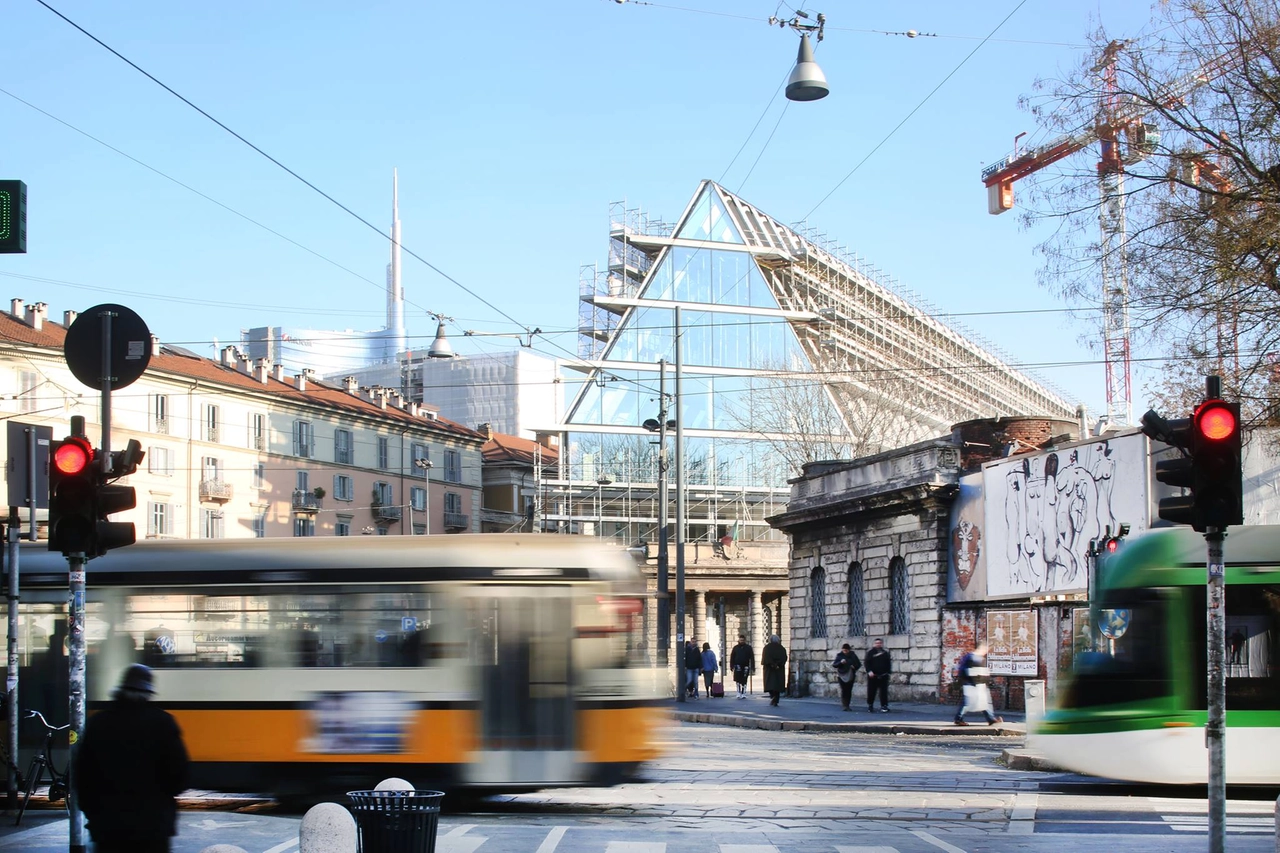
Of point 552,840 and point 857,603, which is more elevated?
point 857,603

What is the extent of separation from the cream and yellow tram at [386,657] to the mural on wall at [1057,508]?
1619cm

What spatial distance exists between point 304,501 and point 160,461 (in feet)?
30.5

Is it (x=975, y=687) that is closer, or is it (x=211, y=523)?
(x=975, y=687)

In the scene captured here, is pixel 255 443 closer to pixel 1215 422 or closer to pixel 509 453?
pixel 509 453

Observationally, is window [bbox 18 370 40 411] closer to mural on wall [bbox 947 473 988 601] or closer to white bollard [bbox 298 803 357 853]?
mural on wall [bbox 947 473 988 601]

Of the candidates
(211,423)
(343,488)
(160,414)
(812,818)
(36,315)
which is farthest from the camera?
(343,488)

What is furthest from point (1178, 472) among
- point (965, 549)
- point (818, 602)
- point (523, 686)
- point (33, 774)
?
point (818, 602)

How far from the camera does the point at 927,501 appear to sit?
35.9m

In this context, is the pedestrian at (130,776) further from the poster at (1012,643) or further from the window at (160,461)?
the window at (160,461)

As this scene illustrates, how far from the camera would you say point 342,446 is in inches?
2960

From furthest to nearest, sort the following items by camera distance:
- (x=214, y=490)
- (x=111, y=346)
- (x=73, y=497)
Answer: (x=214, y=490)
(x=111, y=346)
(x=73, y=497)

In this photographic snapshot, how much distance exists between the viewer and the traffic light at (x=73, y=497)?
9.68 meters

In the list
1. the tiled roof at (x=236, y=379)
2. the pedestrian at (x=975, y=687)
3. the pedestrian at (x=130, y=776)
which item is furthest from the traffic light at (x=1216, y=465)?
the tiled roof at (x=236, y=379)

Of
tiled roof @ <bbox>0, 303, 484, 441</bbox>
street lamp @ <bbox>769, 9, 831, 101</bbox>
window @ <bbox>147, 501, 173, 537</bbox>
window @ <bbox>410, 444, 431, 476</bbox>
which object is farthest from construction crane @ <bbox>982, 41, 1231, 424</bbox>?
window @ <bbox>410, 444, 431, 476</bbox>
